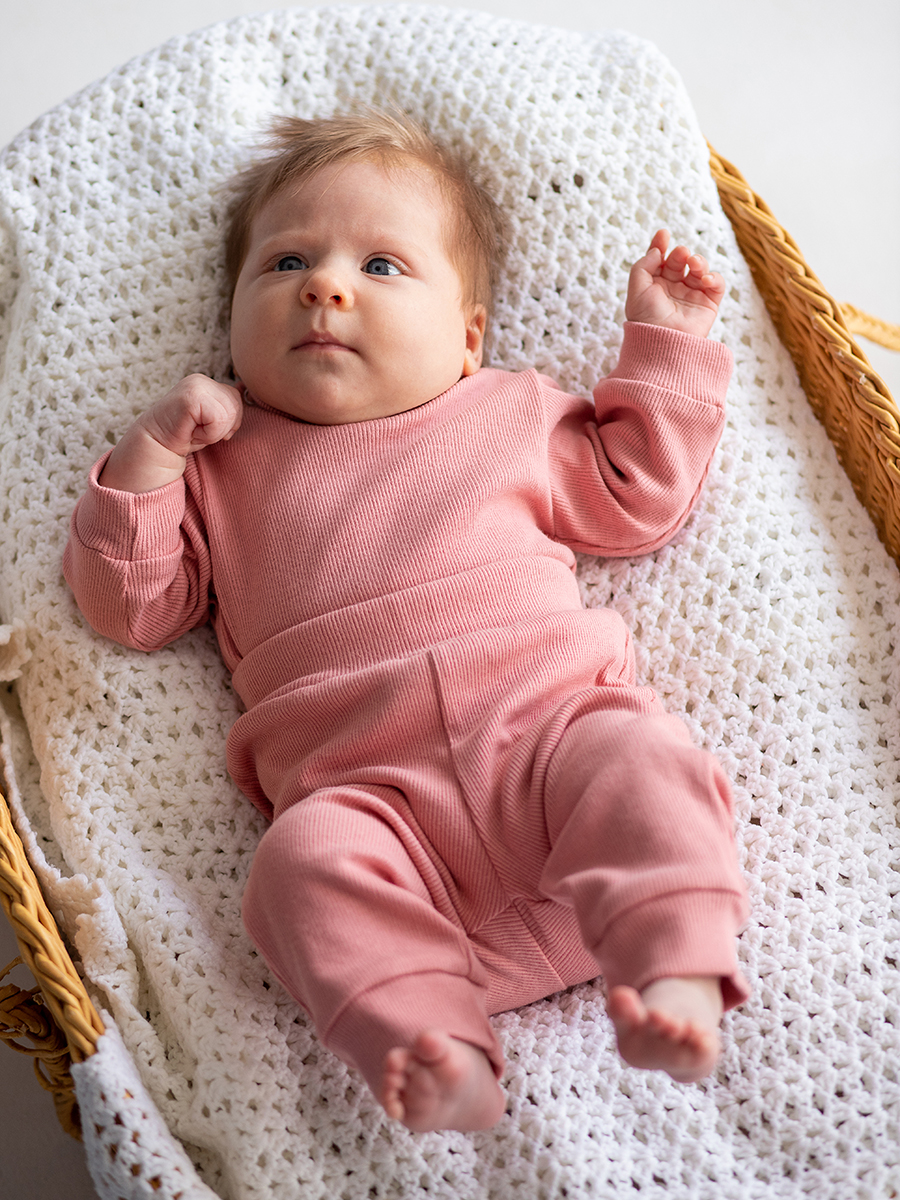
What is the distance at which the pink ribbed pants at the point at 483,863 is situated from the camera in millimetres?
844

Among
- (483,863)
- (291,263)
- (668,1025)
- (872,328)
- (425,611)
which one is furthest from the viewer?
(872,328)

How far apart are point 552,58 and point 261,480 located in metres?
0.76

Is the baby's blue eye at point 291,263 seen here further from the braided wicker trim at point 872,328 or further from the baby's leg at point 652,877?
the braided wicker trim at point 872,328

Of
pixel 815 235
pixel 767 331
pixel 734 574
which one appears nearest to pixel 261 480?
pixel 734 574

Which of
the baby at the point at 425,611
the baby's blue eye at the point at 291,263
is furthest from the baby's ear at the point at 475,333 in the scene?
the baby's blue eye at the point at 291,263

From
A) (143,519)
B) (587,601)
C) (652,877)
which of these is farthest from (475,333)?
(652,877)

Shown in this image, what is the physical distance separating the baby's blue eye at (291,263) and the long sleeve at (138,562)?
0.28m

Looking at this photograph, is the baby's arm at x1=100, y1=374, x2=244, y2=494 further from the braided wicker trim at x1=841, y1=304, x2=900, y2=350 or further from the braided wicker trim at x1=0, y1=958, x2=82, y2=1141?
the braided wicker trim at x1=841, y1=304, x2=900, y2=350

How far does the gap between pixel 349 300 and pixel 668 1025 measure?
2.57ft

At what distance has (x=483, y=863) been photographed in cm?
100

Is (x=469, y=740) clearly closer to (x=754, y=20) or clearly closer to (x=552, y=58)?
(x=552, y=58)

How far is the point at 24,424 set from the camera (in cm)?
133

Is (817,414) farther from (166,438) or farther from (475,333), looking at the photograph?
(166,438)

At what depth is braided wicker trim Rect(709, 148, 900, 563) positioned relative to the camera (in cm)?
126
